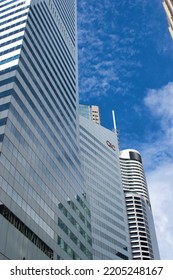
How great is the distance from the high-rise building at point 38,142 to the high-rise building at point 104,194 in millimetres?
33292

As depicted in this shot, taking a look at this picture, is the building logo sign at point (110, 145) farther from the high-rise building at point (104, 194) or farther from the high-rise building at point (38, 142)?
the high-rise building at point (38, 142)

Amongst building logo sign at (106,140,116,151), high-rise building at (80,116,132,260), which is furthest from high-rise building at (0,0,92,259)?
building logo sign at (106,140,116,151)

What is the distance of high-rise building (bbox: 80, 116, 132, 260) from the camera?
11512 cm

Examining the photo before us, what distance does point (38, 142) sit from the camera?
63.0m

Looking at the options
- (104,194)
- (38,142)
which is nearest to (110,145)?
(104,194)

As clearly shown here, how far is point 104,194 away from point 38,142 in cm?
7237

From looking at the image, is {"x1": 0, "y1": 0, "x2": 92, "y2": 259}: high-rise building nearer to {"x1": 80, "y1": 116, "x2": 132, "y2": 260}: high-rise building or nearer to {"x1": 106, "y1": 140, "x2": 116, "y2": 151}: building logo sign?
{"x1": 80, "y1": 116, "x2": 132, "y2": 260}: high-rise building

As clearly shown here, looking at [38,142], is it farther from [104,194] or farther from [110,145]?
[110,145]

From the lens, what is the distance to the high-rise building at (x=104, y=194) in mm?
115125

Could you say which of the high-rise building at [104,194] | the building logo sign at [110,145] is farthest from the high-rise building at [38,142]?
the building logo sign at [110,145]
